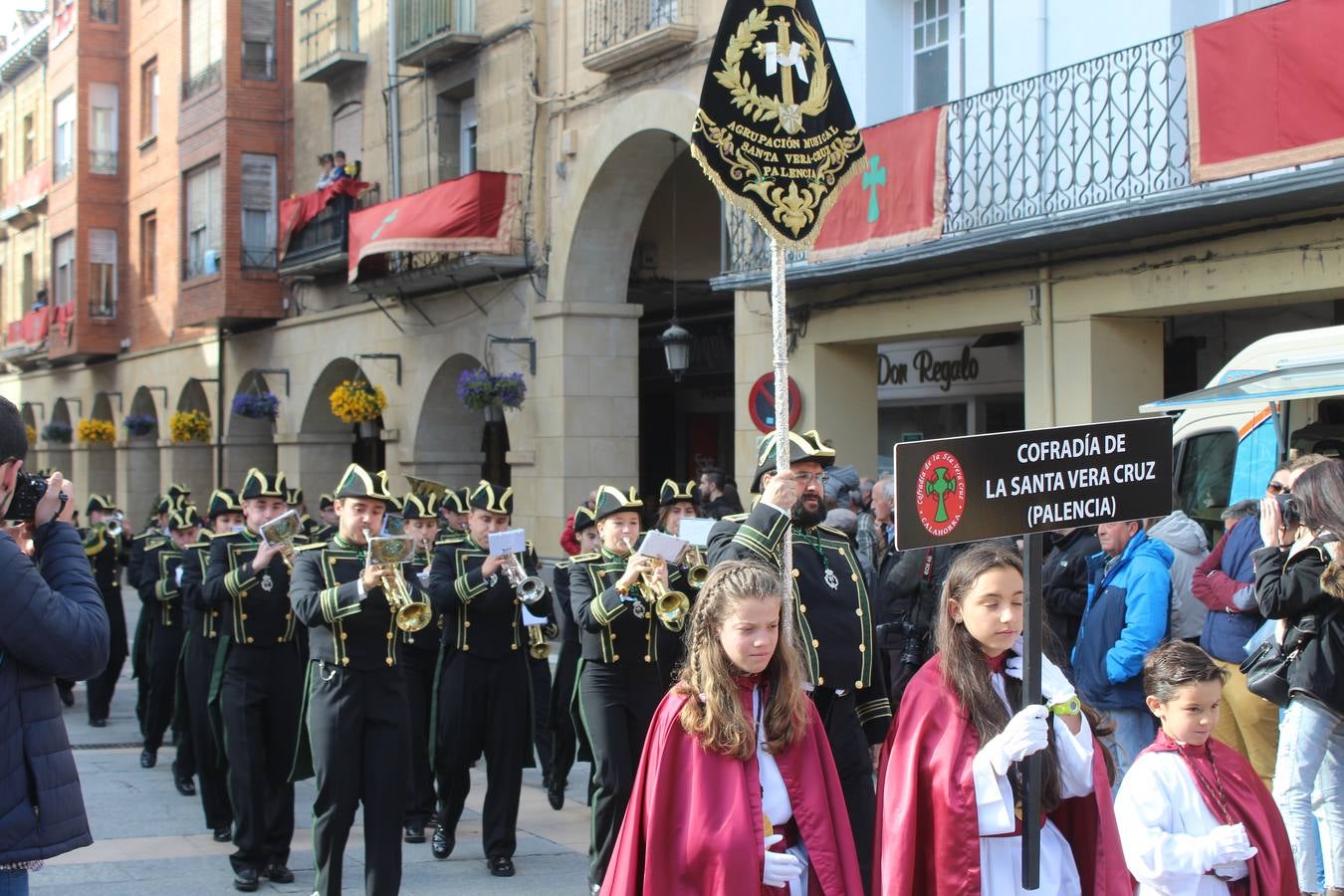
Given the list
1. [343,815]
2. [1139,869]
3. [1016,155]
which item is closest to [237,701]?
[343,815]

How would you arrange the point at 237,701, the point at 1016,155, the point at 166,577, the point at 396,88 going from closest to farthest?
1. the point at 237,701
2. the point at 166,577
3. the point at 1016,155
4. the point at 396,88

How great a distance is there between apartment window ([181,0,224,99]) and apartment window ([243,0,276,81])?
16.6 inches

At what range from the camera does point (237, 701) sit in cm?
800

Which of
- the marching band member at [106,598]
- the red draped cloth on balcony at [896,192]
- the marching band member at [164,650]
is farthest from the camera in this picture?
the marching band member at [106,598]

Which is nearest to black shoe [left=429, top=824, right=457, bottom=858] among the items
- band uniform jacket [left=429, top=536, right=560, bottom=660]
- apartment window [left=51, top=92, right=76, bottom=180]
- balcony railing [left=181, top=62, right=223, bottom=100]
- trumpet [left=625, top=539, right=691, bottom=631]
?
band uniform jacket [left=429, top=536, right=560, bottom=660]

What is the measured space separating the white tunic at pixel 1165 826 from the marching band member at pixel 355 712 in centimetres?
336

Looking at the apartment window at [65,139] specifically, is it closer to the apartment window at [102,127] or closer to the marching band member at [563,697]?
the apartment window at [102,127]

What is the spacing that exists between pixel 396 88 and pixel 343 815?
16.5 meters

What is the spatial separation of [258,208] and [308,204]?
12.3 ft

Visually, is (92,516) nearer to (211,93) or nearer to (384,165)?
(384,165)

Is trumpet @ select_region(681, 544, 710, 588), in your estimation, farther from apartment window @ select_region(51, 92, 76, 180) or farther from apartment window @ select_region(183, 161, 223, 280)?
apartment window @ select_region(51, 92, 76, 180)

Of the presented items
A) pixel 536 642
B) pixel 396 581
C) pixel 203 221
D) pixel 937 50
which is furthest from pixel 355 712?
pixel 203 221

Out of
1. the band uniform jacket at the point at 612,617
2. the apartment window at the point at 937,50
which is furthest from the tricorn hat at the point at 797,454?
the apartment window at the point at 937,50

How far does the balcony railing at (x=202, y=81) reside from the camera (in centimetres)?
2662
